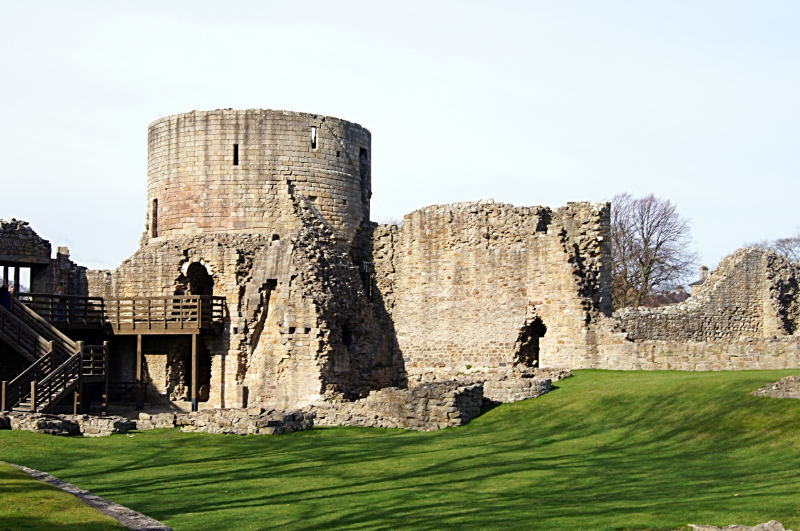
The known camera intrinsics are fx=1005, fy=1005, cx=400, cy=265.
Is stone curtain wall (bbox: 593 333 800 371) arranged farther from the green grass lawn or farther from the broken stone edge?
the broken stone edge

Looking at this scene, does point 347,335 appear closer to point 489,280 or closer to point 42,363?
point 489,280

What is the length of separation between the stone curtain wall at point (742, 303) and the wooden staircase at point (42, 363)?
14125mm

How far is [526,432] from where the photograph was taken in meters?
18.1

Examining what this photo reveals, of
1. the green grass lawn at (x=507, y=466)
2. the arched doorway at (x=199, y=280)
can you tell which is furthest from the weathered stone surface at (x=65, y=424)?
the arched doorway at (x=199, y=280)

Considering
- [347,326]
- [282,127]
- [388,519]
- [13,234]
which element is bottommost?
[388,519]

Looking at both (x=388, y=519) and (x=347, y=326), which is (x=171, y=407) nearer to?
(x=347, y=326)

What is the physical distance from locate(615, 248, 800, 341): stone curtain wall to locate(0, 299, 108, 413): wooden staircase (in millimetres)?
14125

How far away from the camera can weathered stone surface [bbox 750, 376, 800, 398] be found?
15.9 meters

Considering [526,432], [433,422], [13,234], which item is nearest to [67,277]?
[13,234]

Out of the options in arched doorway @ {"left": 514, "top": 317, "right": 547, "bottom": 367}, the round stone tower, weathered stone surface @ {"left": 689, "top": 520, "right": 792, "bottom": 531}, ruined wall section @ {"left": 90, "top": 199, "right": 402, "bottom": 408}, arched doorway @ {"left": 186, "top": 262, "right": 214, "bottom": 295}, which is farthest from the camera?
arched doorway @ {"left": 186, "top": 262, "right": 214, "bottom": 295}

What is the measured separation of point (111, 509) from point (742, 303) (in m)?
20.4

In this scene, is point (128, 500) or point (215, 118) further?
point (215, 118)

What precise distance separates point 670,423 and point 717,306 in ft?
36.0

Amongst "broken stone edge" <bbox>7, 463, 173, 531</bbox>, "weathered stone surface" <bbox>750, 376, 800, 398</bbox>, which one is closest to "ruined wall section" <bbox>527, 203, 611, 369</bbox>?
"weathered stone surface" <bbox>750, 376, 800, 398</bbox>
